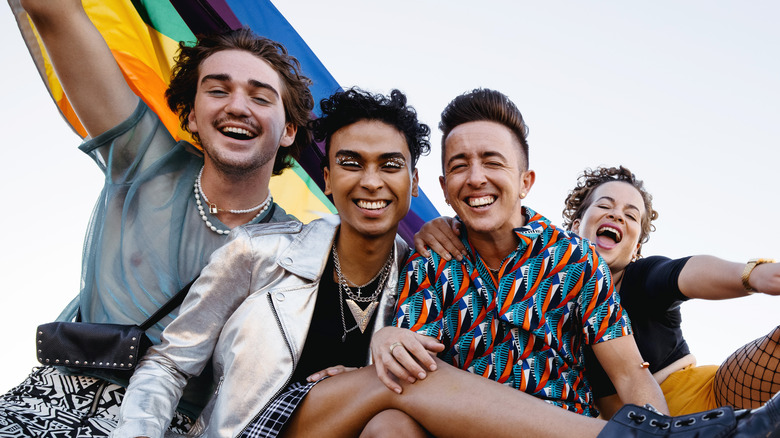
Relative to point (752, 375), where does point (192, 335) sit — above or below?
below

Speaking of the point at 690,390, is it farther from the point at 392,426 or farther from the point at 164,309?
the point at 164,309

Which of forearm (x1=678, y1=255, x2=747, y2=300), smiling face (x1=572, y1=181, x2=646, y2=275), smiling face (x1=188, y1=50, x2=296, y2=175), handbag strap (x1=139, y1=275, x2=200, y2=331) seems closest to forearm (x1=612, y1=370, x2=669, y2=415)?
forearm (x1=678, y1=255, x2=747, y2=300)

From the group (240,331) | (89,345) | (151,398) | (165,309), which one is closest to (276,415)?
(240,331)

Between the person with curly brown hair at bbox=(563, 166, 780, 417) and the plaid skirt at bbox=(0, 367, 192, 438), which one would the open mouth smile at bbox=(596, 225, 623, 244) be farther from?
the plaid skirt at bbox=(0, 367, 192, 438)

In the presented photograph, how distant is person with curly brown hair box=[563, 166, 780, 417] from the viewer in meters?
2.85

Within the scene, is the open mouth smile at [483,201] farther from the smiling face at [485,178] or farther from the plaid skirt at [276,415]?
the plaid skirt at [276,415]

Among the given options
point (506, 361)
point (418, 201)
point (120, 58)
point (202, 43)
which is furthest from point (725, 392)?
point (120, 58)

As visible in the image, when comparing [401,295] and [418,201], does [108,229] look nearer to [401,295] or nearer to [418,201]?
[401,295]

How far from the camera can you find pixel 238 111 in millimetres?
3555

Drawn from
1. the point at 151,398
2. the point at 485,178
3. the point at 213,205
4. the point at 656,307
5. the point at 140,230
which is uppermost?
the point at 485,178

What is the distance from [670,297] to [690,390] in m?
0.55

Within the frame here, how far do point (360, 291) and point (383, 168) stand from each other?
2.00 feet

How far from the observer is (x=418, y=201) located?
16.1ft

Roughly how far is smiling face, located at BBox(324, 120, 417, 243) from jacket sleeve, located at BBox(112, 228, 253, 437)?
0.51 metres
